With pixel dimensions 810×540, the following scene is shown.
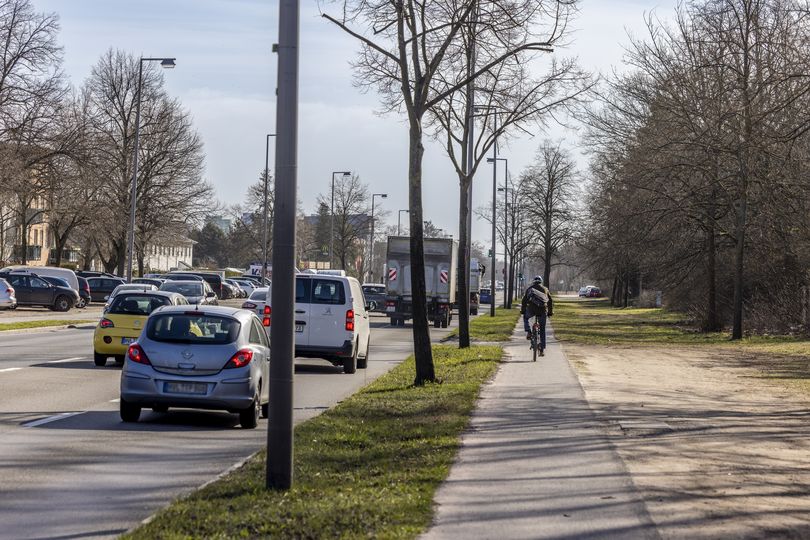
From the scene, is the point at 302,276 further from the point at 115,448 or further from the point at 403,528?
the point at 403,528

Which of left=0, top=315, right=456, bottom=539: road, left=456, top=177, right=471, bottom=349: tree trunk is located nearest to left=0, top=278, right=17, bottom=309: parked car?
left=456, top=177, right=471, bottom=349: tree trunk

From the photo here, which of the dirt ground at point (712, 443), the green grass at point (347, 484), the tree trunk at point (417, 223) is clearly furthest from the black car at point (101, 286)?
the green grass at point (347, 484)

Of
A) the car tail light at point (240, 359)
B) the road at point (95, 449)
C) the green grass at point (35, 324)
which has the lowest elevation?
the road at point (95, 449)

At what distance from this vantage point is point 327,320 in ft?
72.4

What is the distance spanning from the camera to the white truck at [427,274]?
1773 inches

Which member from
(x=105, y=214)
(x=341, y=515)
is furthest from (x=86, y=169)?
(x=341, y=515)

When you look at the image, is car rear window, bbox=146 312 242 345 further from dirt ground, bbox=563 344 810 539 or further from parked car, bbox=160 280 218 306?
parked car, bbox=160 280 218 306

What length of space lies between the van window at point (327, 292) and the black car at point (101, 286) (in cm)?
3871

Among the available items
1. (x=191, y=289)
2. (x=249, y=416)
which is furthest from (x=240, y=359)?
(x=191, y=289)

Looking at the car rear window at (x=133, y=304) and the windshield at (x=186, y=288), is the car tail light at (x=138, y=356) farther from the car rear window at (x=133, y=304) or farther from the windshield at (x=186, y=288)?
the windshield at (x=186, y=288)

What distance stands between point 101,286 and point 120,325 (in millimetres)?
39064

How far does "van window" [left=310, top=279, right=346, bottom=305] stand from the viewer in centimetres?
2220

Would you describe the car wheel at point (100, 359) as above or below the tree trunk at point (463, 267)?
below

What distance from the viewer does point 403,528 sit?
Result: 719 cm
